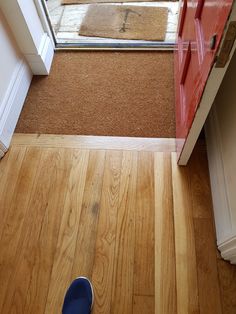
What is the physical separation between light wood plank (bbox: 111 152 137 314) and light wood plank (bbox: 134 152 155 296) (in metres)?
0.02

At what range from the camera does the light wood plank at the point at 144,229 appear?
→ 3.37ft

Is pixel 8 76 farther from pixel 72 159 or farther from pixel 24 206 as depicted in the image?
pixel 24 206

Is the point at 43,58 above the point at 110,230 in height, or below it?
above

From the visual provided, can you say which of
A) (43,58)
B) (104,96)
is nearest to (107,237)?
(104,96)

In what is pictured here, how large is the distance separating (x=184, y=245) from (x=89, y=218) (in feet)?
1.38

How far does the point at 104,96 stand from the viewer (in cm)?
156

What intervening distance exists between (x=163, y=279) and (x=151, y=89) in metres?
1.03

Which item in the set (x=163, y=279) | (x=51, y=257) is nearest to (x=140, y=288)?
(x=163, y=279)

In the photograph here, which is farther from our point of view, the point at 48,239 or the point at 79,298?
the point at 48,239

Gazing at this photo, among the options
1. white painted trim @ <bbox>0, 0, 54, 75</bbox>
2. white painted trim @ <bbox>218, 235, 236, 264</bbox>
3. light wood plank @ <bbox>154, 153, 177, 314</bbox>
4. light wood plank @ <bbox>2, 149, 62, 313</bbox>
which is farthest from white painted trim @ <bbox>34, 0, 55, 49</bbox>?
white painted trim @ <bbox>218, 235, 236, 264</bbox>

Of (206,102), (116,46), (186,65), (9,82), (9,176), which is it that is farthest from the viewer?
(116,46)

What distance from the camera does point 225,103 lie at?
3.59ft

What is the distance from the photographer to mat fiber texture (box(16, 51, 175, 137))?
56.8 inches

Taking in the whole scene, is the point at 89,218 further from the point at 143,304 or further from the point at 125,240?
the point at 143,304
